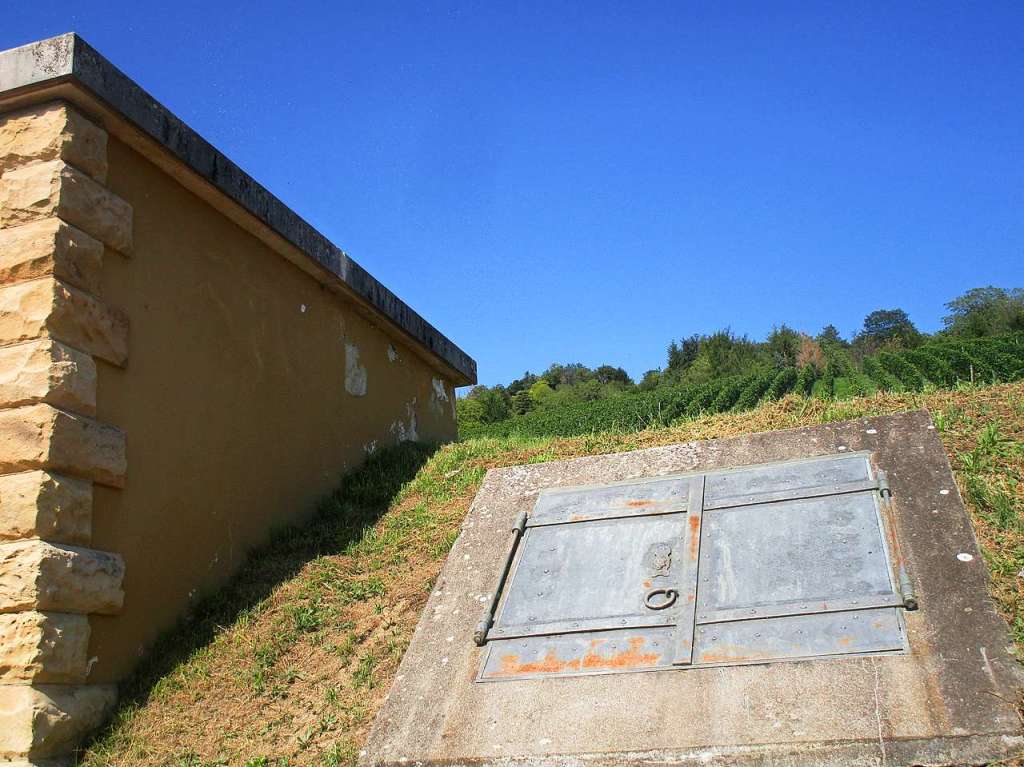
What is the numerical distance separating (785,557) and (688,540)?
48 centimetres

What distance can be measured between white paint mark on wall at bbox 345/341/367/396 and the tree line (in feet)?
83.6

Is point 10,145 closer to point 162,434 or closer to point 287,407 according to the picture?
point 162,434

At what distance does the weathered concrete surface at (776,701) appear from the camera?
9.65 feet

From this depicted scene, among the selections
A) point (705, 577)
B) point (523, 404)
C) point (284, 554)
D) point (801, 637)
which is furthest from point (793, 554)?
point (523, 404)

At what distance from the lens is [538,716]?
3.46 metres

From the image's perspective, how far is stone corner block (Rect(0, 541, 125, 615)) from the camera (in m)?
3.76

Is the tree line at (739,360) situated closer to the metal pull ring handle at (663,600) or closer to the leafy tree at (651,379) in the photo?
the leafy tree at (651,379)

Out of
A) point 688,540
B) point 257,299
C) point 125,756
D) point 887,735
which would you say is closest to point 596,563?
point 688,540

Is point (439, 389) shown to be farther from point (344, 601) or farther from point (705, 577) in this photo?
point (705, 577)

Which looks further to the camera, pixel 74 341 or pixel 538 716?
pixel 74 341

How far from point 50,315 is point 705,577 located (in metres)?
3.25

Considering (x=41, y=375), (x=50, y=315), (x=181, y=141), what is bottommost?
(x=41, y=375)

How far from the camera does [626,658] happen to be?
11.9 ft

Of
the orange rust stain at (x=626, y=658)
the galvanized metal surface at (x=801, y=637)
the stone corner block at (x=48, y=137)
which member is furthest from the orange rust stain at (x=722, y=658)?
the stone corner block at (x=48, y=137)
